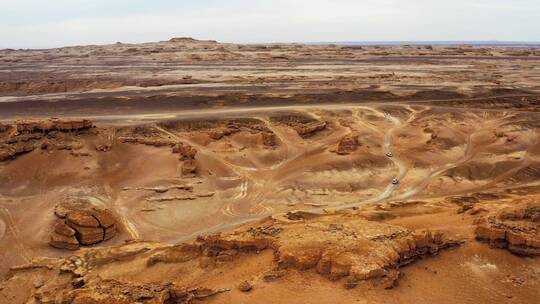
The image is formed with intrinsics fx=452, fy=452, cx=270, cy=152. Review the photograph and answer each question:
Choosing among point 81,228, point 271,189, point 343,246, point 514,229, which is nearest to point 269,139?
point 271,189

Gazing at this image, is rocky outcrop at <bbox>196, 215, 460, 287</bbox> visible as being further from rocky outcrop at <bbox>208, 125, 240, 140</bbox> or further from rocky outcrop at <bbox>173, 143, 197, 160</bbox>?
rocky outcrop at <bbox>208, 125, 240, 140</bbox>

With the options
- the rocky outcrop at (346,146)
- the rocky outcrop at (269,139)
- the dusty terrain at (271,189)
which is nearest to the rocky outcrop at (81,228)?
the dusty terrain at (271,189)

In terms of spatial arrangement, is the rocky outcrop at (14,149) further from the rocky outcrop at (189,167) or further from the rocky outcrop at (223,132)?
the rocky outcrop at (223,132)

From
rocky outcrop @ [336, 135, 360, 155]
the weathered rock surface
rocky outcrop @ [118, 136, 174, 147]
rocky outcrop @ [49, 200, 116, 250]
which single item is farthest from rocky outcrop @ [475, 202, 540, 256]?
the weathered rock surface

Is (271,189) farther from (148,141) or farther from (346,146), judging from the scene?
(148,141)

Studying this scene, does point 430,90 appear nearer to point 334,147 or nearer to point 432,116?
point 432,116

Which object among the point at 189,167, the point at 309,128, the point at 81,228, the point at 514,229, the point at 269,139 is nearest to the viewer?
the point at 514,229
